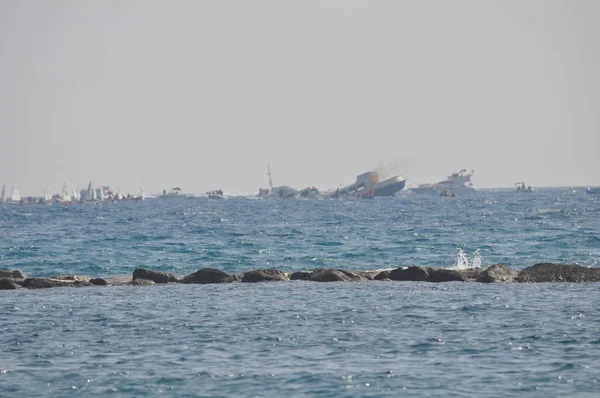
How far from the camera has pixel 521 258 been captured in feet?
182

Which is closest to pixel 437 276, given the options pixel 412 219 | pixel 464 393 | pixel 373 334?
pixel 373 334

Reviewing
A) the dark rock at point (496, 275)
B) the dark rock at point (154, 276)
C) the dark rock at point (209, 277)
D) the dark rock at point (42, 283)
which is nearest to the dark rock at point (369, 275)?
the dark rock at point (496, 275)

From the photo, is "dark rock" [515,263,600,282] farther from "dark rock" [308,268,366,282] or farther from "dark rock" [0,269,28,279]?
"dark rock" [0,269,28,279]

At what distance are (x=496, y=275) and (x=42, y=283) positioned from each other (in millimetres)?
18723

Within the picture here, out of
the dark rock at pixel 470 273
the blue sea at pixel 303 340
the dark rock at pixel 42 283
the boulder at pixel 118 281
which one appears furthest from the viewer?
the boulder at pixel 118 281

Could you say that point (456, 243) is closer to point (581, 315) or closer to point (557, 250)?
point (557, 250)

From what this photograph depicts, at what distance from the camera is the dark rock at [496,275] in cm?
4059

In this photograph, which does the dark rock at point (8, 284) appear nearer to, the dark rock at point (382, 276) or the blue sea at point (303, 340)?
the blue sea at point (303, 340)

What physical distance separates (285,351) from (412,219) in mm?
76993

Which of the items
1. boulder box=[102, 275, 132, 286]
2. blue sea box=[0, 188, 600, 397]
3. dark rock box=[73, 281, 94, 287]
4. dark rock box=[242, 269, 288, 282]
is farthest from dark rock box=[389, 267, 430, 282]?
dark rock box=[73, 281, 94, 287]

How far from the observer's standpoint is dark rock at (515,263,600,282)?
40469mm

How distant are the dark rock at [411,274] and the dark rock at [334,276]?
136 cm

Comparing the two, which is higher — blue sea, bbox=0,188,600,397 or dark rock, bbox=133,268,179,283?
dark rock, bbox=133,268,179,283

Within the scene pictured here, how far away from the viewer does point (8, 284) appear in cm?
4084
